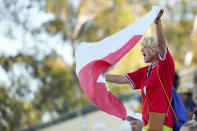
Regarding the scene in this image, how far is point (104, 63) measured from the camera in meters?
3.91

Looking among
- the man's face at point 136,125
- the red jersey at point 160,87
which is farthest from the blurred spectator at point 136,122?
the red jersey at point 160,87

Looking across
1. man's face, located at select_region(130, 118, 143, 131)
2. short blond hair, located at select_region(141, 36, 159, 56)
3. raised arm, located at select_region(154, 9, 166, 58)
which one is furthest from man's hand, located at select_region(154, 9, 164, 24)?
man's face, located at select_region(130, 118, 143, 131)

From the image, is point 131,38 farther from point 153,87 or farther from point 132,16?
point 132,16

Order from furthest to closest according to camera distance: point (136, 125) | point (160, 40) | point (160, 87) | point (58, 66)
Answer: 1. point (58, 66)
2. point (136, 125)
3. point (160, 87)
4. point (160, 40)

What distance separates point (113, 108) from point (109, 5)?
21.5 metres

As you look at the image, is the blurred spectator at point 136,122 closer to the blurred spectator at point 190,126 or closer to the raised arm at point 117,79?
the blurred spectator at point 190,126

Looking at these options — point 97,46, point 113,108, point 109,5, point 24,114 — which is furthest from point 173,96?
point 109,5

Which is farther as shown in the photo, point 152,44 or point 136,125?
point 136,125

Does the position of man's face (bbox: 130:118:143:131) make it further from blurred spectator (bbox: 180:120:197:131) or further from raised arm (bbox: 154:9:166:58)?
raised arm (bbox: 154:9:166:58)

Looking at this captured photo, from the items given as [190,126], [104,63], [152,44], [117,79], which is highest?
[152,44]

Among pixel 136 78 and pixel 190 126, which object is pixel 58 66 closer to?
pixel 190 126

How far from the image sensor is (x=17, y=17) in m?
20.2

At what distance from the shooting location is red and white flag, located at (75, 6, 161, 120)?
3887 mm

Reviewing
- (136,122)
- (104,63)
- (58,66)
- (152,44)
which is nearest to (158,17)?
(152,44)
